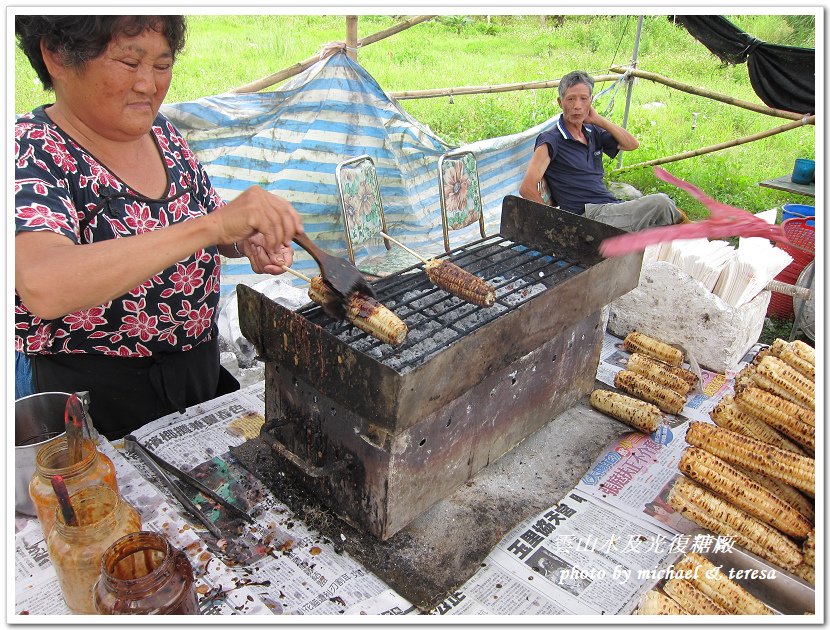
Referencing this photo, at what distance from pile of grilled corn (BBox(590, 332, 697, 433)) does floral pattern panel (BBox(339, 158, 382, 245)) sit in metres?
2.79

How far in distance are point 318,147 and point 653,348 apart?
3.83 meters

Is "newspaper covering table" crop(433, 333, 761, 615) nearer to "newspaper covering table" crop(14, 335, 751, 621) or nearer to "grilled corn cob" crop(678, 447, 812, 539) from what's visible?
"newspaper covering table" crop(14, 335, 751, 621)

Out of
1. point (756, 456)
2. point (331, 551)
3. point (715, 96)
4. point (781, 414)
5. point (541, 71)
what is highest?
point (541, 71)

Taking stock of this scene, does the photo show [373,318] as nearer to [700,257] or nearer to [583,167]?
[700,257]

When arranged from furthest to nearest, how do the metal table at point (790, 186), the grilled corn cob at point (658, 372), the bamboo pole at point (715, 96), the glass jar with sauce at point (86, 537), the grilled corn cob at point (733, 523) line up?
the metal table at point (790, 186), the bamboo pole at point (715, 96), the grilled corn cob at point (658, 372), the grilled corn cob at point (733, 523), the glass jar with sauce at point (86, 537)

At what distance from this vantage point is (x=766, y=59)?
7031 millimetres

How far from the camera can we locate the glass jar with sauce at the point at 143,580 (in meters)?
1.78

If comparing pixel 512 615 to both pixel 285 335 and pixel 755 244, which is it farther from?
pixel 755 244

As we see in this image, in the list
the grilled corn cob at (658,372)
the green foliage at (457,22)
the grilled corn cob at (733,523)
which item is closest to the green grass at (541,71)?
the green foliage at (457,22)

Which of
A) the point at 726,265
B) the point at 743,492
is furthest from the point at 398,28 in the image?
the point at 743,492

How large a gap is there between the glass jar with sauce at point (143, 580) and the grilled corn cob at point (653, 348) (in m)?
3.74

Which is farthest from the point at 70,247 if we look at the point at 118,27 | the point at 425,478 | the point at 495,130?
the point at 495,130

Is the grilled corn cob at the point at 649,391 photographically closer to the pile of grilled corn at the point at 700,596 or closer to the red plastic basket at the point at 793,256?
the pile of grilled corn at the point at 700,596

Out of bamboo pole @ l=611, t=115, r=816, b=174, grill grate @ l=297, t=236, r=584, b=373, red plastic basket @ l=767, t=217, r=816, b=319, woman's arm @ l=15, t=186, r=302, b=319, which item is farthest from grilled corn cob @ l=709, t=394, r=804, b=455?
bamboo pole @ l=611, t=115, r=816, b=174
